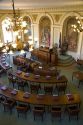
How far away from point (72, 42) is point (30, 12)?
661 cm

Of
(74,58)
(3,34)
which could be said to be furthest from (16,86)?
(3,34)

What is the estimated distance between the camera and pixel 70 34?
17.9m

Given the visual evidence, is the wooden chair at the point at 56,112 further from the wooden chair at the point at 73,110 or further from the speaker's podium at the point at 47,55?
the speaker's podium at the point at 47,55

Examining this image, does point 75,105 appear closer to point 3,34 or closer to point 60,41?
point 60,41

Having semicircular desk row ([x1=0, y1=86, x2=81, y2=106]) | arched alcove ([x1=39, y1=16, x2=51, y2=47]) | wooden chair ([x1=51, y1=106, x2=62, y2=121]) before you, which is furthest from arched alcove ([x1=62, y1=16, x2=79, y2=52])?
wooden chair ([x1=51, y1=106, x2=62, y2=121])

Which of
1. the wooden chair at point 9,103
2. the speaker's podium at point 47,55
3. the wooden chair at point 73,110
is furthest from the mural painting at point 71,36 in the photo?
the wooden chair at point 9,103

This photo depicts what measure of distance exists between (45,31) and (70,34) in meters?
3.41

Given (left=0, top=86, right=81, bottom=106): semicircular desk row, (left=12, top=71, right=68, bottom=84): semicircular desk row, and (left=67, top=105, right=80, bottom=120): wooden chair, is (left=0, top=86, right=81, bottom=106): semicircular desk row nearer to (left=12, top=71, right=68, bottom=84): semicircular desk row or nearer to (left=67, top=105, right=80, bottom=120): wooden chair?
(left=67, top=105, right=80, bottom=120): wooden chair

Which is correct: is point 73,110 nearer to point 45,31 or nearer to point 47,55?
point 47,55

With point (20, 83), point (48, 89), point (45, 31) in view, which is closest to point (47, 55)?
point (45, 31)

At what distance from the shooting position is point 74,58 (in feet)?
58.1

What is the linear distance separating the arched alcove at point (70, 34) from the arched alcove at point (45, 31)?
2.20 metres

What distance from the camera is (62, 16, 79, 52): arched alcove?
17375 mm

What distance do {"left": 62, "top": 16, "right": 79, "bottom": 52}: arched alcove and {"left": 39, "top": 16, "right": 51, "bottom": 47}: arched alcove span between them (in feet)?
7.21
